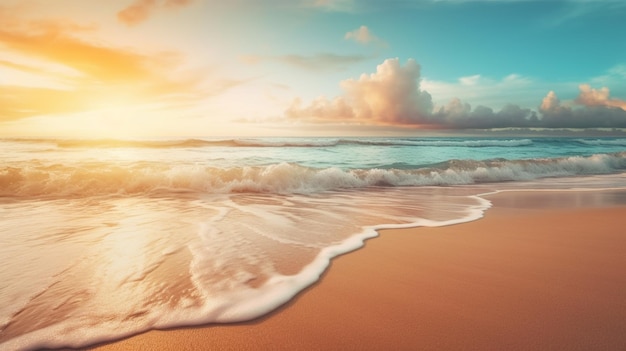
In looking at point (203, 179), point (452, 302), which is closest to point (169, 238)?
point (452, 302)

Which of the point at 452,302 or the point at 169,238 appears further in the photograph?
the point at 169,238

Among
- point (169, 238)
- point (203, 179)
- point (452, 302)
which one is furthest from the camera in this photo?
point (203, 179)

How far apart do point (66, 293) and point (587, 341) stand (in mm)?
3714

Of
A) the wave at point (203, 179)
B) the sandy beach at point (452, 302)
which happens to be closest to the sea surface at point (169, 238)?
the wave at point (203, 179)

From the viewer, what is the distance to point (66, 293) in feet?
8.65

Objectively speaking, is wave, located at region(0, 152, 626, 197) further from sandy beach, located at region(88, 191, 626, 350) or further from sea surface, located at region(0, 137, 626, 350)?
sandy beach, located at region(88, 191, 626, 350)

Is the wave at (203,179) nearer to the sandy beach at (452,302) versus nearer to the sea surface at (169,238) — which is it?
the sea surface at (169,238)

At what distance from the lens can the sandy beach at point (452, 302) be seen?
6.54 ft

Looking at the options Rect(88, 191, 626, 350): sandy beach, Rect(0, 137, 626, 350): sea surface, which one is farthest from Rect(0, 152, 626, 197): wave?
Rect(88, 191, 626, 350): sandy beach

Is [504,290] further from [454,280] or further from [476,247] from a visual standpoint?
[476,247]

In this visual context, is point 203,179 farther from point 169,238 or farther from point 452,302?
point 452,302

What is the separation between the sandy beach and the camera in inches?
78.5

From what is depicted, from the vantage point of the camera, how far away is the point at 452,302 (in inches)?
97.1

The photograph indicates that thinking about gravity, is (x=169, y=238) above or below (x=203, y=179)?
below
